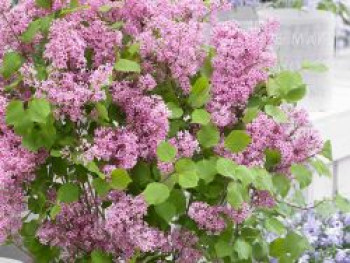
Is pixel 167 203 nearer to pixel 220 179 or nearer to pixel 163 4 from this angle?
pixel 220 179

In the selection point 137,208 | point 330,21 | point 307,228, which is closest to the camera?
point 137,208

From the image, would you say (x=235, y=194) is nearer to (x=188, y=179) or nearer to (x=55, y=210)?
(x=188, y=179)

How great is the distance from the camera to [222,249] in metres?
0.77

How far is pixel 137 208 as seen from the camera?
0.71 metres

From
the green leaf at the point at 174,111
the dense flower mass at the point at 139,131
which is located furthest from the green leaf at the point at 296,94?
the green leaf at the point at 174,111

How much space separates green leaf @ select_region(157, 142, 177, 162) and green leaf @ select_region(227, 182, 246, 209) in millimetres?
61

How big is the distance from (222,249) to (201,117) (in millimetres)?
133

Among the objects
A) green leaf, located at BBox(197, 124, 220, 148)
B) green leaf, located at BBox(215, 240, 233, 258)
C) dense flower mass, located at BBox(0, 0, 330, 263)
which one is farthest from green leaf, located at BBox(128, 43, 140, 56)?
green leaf, located at BBox(215, 240, 233, 258)

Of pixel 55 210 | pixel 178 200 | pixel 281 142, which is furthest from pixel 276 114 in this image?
pixel 55 210

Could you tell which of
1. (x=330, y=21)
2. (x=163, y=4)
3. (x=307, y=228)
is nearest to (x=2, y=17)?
(x=163, y=4)

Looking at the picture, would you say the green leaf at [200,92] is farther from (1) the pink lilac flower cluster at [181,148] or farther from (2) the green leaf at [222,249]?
(2) the green leaf at [222,249]

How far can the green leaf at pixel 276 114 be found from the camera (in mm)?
764

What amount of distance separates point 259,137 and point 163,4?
171 mm

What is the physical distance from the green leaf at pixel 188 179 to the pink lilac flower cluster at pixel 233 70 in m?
0.08
